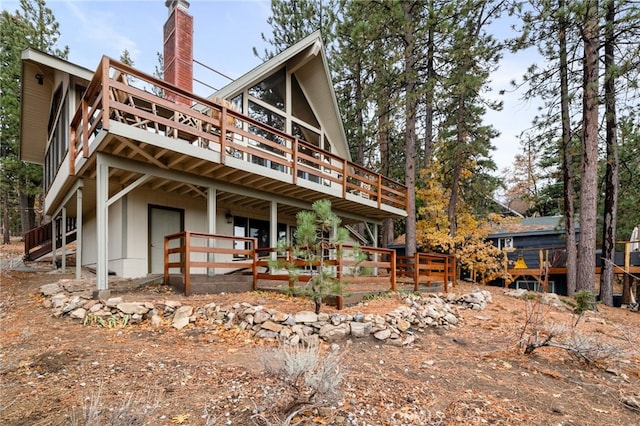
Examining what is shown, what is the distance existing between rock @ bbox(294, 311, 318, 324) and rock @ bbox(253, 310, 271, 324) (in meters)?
0.48

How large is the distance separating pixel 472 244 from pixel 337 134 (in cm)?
732

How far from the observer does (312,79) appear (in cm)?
1290

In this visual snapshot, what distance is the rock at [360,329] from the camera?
552 cm

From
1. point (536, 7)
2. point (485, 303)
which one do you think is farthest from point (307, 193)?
point (536, 7)

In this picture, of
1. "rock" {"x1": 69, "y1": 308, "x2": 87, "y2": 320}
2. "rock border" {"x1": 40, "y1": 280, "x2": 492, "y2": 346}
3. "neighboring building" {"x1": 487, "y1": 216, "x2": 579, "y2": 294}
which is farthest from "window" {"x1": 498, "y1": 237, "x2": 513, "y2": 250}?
"rock" {"x1": 69, "y1": 308, "x2": 87, "y2": 320}

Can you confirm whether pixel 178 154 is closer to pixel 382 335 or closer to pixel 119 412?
pixel 382 335

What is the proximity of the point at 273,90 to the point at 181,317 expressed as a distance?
8.53 metres

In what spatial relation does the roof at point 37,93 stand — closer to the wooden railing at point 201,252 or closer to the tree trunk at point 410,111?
the wooden railing at point 201,252

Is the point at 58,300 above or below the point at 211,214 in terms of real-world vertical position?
below

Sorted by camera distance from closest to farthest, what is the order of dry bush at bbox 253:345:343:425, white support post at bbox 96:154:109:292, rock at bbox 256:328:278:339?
1. dry bush at bbox 253:345:343:425
2. rock at bbox 256:328:278:339
3. white support post at bbox 96:154:109:292

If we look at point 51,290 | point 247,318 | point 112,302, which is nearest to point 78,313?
point 112,302

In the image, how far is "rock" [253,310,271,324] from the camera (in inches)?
217

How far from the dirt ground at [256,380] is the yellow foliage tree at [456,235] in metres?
8.38

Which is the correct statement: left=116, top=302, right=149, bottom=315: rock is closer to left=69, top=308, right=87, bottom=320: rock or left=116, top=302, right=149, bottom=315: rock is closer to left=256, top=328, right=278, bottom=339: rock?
left=69, top=308, right=87, bottom=320: rock
